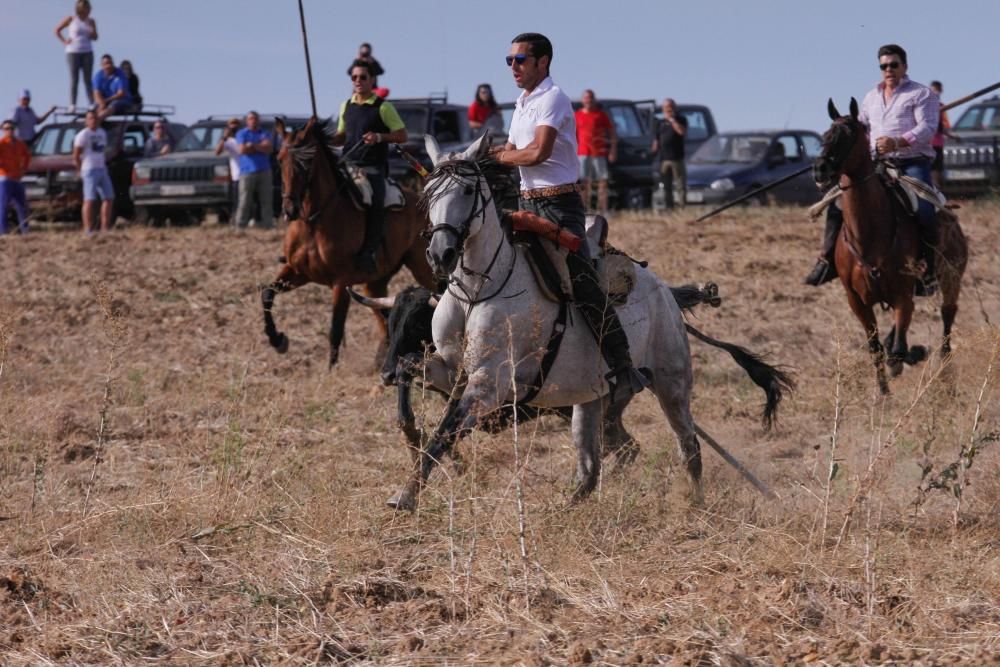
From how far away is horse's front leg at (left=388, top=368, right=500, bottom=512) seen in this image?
766cm

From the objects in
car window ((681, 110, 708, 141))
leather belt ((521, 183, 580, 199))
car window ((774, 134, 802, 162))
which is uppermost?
car window ((681, 110, 708, 141))

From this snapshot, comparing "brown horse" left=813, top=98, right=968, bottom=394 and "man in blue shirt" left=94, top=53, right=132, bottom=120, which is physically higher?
"man in blue shirt" left=94, top=53, right=132, bottom=120

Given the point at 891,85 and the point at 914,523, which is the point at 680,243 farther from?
the point at 914,523

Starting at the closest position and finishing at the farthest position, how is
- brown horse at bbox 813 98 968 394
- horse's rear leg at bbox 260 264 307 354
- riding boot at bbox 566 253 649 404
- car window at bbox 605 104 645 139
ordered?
1. riding boot at bbox 566 253 649 404
2. brown horse at bbox 813 98 968 394
3. horse's rear leg at bbox 260 264 307 354
4. car window at bbox 605 104 645 139

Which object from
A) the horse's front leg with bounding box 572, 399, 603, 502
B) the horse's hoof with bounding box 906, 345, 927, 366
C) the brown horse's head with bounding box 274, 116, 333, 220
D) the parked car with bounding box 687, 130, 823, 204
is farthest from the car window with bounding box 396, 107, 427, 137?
the horse's front leg with bounding box 572, 399, 603, 502

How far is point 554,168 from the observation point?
8336mm

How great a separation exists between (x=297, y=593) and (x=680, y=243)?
43.5ft

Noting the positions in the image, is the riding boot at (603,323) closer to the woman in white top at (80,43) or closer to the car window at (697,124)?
the woman in white top at (80,43)

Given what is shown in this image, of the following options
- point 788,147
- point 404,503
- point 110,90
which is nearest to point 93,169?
point 110,90

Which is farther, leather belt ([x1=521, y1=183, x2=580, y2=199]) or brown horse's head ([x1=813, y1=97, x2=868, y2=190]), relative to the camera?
brown horse's head ([x1=813, y1=97, x2=868, y2=190])

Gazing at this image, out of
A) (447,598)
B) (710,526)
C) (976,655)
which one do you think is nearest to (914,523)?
(710,526)

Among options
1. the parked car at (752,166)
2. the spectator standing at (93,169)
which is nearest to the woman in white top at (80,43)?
the spectator standing at (93,169)

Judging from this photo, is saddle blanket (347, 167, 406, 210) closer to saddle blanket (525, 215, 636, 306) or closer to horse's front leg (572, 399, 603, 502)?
saddle blanket (525, 215, 636, 306)

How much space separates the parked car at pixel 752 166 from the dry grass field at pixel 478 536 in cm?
1185
